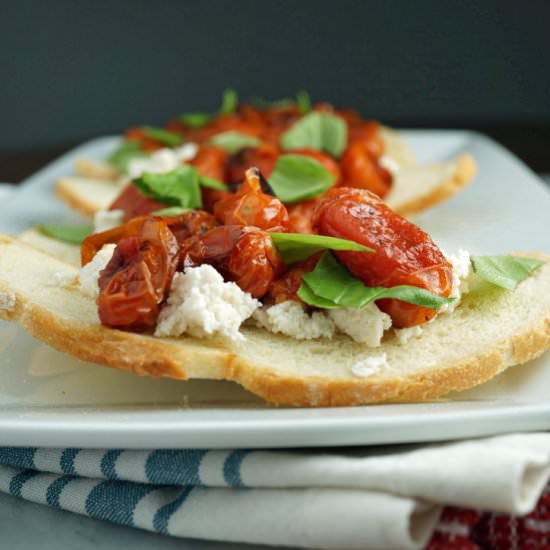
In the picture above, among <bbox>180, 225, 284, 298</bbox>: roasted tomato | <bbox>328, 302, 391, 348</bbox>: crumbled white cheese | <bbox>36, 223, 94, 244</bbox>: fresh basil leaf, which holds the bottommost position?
<bbox>36, 223, 94, 244</bbox>: fresh basil leaf

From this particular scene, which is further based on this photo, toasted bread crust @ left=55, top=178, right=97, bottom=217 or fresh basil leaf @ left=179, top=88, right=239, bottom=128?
fresh basil leaf @ left=179, top=88, right=239, bottom=128

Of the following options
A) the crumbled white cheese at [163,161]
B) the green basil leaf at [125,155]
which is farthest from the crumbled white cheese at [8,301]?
the green basil leaf at [125,155]

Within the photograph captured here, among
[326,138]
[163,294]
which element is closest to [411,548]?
[163,294]

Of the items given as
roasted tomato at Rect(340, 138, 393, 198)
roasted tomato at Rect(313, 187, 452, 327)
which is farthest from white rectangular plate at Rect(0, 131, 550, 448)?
roasted tomato at Rect(340, 138, 393, 198)

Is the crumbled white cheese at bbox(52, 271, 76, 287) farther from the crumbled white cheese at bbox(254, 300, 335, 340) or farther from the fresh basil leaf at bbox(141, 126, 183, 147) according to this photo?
the fresh basil leaf at bbox(141, 126, 183, 147)

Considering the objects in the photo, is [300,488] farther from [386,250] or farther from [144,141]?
[144,141]

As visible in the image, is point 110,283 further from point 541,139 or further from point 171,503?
point 541,139

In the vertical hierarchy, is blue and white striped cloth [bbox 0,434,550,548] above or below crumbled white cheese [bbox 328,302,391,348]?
below
